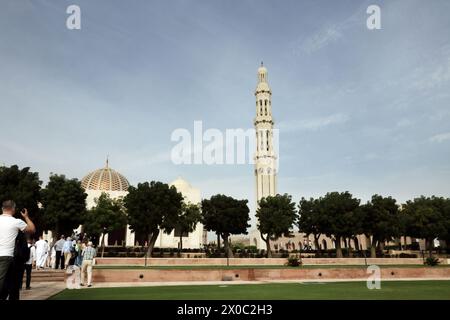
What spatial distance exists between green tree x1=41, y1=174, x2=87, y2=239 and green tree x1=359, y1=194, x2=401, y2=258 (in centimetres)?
3725

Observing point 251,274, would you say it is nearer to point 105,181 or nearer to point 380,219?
point 380,219

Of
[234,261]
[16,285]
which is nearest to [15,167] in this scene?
[234,261]

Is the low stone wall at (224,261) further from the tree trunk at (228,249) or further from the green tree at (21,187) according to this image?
the green tree at (21,187)

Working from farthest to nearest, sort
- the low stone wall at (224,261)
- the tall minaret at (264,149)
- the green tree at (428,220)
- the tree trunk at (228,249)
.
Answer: the tall minaret at (264,149) < the green tree at (428,220) < the tree trunk at (228,249) < the low stone wall at (224,261)

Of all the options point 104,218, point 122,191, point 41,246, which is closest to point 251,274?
point 41,246

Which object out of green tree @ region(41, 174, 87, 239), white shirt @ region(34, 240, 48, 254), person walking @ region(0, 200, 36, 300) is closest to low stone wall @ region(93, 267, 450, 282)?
white shirt @ region(34, 240, 48, 254)

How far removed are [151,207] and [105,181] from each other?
40.4 meters

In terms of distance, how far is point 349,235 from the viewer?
51.2 m

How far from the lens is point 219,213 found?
176ft

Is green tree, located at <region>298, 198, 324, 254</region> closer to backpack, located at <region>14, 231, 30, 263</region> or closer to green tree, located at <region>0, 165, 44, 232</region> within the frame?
green tree, located at <region>0, 165, 44, 232</region>

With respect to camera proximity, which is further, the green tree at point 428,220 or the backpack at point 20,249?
the green tree at point 428,220

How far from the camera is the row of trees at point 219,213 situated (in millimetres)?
45625

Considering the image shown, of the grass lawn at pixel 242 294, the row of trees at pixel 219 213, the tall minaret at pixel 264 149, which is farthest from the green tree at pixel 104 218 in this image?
the tall minaret at pixel 264 149

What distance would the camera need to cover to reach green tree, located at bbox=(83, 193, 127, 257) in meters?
51.1
